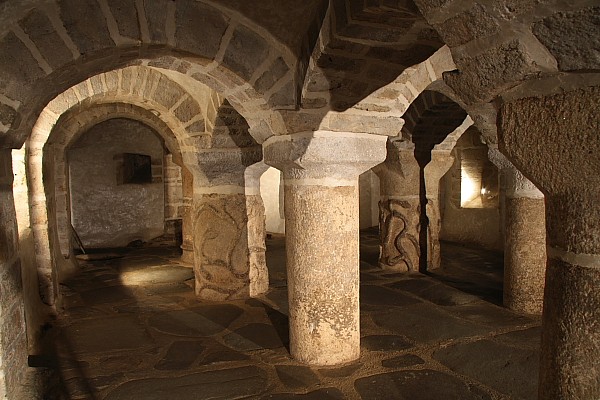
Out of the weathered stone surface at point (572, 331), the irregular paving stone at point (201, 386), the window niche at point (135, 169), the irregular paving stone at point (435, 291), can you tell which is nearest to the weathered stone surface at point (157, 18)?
the irregular paving stone at point (201, 386)

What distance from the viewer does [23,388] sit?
2281 millimetres

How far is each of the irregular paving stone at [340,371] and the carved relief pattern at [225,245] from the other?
1961mm

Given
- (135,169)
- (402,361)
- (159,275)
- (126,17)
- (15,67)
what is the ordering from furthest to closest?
(135,169), (159,275), (402,361), (126,17), (15,67)

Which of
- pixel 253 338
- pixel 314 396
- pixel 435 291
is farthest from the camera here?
pixel 435 291

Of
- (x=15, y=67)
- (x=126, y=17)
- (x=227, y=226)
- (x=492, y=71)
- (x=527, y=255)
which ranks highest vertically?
(x=126, y=17)

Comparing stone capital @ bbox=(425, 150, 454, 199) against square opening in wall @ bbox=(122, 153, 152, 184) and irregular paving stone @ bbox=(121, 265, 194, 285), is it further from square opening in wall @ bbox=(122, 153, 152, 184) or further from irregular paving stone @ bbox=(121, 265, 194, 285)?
square opening in wall @ bbox=(122, 153, 152, 184)

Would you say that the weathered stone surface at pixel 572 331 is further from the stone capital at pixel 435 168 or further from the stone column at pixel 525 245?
the stone capital at pixel 435 168

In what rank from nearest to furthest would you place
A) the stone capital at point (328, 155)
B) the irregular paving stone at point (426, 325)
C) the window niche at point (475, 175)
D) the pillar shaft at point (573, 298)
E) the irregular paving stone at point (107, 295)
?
the pillar shaft at point (573, 298) < the stone capital at point (328, 155) < the irregular paving stone at point (426, 325) < the irregular paving stone at point (107, 295) < the window niche at point (475, 175)

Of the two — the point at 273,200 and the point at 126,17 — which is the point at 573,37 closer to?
the point at 126,17

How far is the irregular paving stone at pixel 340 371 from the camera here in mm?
2857

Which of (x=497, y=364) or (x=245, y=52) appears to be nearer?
(x=245, y=52)

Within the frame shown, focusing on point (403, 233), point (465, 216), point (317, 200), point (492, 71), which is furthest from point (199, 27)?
point (465, 216)

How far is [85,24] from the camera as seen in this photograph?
2.25 meters

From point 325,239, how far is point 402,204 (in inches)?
123
